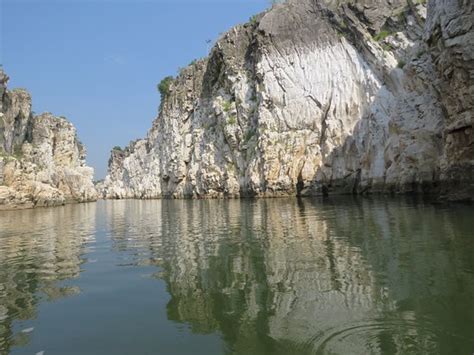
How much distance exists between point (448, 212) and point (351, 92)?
3050 centimetres

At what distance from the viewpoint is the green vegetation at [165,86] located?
9247 centimetres

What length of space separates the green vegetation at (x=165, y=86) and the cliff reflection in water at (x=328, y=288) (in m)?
81.0

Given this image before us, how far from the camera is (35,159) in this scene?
6538 centimetres

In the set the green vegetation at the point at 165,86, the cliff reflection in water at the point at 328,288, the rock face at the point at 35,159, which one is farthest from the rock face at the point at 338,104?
the rock face at the point at 35,159

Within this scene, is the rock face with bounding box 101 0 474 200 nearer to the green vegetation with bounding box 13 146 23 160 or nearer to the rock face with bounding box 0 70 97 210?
the rock face with bounding box 0 70 97 210

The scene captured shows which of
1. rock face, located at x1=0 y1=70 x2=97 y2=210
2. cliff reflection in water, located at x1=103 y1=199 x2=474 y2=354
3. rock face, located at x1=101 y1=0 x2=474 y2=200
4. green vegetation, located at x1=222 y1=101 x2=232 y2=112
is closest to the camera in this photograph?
cliff reflection in water, located at x1=103 y1=199 x2=474 y2=354

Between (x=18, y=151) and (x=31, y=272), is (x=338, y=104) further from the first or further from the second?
(x=18, y=151)

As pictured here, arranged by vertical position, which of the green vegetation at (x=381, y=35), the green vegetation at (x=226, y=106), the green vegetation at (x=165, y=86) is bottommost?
the green vegetation at (x=226, y=106)

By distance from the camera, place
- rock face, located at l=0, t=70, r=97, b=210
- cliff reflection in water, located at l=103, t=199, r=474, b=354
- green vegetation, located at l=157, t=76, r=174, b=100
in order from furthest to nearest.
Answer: green vegetation, located at l=157, t=76, r=174, b=100 < rock face, located at l=0, t=70, r=97, b=210 < cliff reflection in water, located at l=103, t=199, r=474, b=354

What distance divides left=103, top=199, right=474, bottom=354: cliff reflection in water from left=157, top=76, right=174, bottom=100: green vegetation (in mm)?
80966

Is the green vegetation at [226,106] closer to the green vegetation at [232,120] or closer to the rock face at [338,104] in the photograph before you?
the rock face at [338,104]

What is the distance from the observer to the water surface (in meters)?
5.75

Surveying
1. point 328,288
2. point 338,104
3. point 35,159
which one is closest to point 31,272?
point 328,288

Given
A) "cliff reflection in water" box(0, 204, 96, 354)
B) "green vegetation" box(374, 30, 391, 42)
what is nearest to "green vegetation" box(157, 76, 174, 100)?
"green vegetation" box(374, 30, 391, 42)
